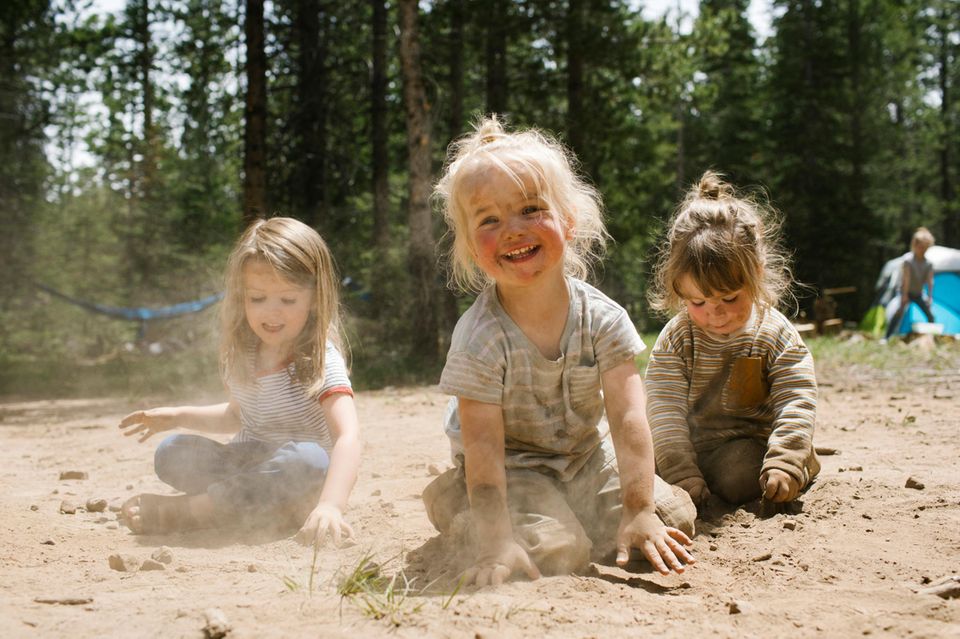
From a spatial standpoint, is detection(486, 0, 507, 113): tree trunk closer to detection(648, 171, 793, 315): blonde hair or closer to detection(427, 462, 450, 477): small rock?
detection(427, 462, 450, 477): small rock

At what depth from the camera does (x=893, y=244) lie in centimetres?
2514

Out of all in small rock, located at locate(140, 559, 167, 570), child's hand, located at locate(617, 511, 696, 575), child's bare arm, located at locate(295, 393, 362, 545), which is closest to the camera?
child's hand, located at locate(617, 511, 696, 575)

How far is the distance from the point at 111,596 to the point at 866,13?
28.7 m

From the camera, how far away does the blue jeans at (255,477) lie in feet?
9.59

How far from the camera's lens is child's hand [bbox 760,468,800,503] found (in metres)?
2.76

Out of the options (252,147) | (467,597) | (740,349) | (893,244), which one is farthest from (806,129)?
(467,597)

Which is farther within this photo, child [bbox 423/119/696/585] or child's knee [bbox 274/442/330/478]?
child's knee [bbox 274/442/330/478]

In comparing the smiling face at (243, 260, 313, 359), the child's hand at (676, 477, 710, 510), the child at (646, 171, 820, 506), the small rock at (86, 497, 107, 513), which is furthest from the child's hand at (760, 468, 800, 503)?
the small rock at (86, 497, 107, 513)

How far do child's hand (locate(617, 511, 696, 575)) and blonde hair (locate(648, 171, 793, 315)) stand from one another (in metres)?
0.94

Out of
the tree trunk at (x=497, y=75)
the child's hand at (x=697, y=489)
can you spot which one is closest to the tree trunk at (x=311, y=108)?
the tree trunk at (x=497, y=75)

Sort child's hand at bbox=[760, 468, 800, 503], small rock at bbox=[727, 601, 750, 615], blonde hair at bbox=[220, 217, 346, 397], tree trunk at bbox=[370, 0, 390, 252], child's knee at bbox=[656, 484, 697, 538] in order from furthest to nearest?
tree trunk at bbox=[370, 0, 390, 252] < blonde hair at bbox=[220, 217, 346, 397] < child's hand at bbox=[760, 468, 800, 503] < child's knee at bbox=[656, 484, 697, 538] < small rock at bbox=[727, 601, 750, 615]

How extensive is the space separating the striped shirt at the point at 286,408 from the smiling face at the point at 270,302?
16 centimetres

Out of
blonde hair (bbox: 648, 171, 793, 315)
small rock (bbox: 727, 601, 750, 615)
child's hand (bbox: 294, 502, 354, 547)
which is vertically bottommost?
child's hand (bbox: 294, 502, 354, 547)

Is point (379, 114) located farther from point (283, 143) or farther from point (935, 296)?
point (935, 296)
